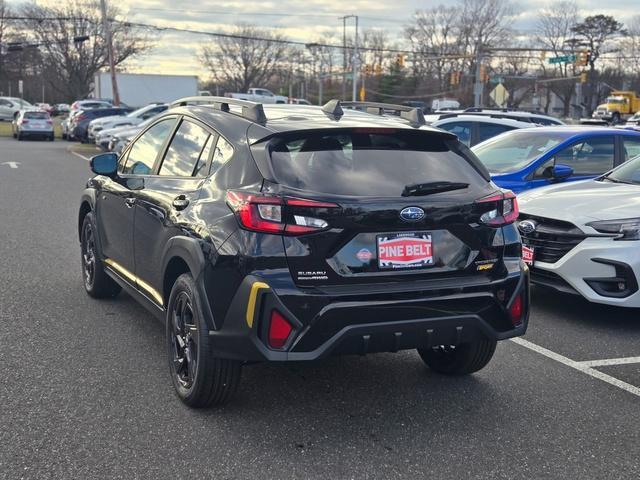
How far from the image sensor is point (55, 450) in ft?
11.9

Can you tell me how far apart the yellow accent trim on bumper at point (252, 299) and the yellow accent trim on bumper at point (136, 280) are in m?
1.14

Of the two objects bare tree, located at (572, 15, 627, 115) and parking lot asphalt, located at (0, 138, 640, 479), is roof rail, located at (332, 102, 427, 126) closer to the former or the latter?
parking lot asphalt, located at (0, 138, 640, 479)

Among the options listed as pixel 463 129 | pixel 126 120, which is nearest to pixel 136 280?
pixel 463 129

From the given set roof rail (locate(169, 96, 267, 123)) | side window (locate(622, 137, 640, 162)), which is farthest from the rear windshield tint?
roof rail (locate(169, 96, 267, 123))

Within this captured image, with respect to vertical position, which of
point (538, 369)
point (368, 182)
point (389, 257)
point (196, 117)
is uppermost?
point (196, 117)

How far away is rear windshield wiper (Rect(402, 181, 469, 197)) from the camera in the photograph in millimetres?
3930

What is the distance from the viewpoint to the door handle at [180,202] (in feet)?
14.3

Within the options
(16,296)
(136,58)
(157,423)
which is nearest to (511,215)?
(157,423)

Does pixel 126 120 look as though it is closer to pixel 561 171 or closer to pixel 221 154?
pixel 561 171

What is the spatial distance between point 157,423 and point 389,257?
1.51m

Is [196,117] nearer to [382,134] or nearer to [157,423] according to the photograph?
[382,134]

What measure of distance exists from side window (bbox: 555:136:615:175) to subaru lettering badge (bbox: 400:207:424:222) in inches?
210

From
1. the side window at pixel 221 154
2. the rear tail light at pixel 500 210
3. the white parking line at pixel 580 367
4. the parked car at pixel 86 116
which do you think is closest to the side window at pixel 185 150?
the side window at pixel 221 154

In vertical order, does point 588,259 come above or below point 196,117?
below
